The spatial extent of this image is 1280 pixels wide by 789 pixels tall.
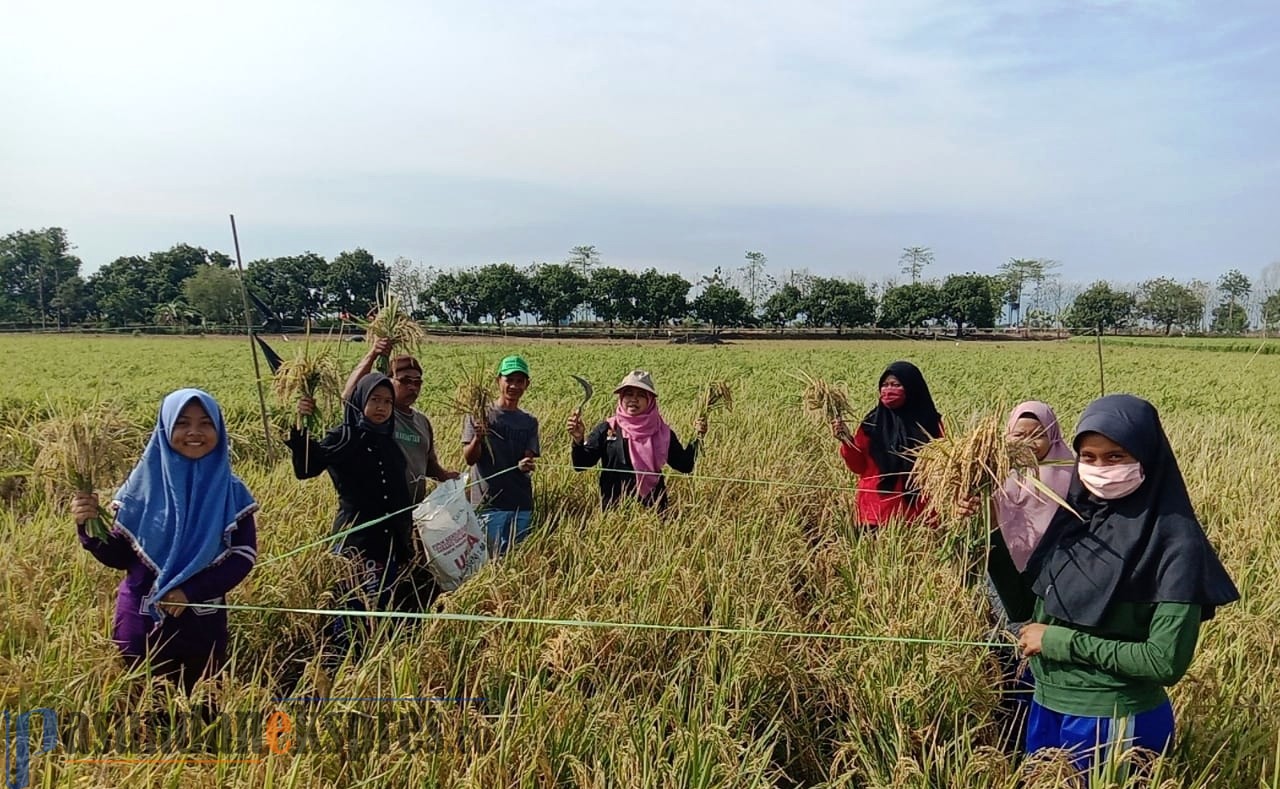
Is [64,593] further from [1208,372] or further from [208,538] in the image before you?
[1208,372]

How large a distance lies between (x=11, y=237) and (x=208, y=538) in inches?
3531

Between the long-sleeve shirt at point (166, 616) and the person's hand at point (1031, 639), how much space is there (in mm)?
2519

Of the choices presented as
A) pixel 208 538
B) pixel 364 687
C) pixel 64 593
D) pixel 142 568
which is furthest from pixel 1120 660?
pixel 64 593

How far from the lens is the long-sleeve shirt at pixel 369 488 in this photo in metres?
3.01

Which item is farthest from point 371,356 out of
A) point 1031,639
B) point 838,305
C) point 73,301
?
point 73,301

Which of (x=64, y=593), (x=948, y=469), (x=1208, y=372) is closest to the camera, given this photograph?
(x=948, y=469)

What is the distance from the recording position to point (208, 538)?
2146 millimetres

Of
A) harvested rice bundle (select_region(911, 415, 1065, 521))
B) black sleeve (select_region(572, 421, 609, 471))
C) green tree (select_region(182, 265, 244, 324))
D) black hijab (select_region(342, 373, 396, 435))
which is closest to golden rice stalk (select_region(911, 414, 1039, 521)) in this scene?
harvested rice bundle (select_region(911, 415, 1065, 521))

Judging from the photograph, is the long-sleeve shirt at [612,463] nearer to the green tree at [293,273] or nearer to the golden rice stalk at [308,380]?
the golden rice stalk at [308,380]

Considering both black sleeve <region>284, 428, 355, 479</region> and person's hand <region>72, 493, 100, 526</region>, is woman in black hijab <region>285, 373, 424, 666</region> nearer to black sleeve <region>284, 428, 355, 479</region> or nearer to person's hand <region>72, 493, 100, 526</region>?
black sleeve <region>284, 428, 355, 479</region>

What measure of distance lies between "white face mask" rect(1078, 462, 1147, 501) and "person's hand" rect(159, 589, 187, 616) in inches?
109

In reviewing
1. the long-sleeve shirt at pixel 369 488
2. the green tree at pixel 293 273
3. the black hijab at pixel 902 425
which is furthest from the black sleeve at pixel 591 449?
the green tree at pixel 293 273

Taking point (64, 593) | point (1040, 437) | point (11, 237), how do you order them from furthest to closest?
1. point (11, 237)
2. point (64, 593)
3. point (1040, 437)

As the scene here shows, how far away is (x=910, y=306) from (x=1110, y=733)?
6833cm
